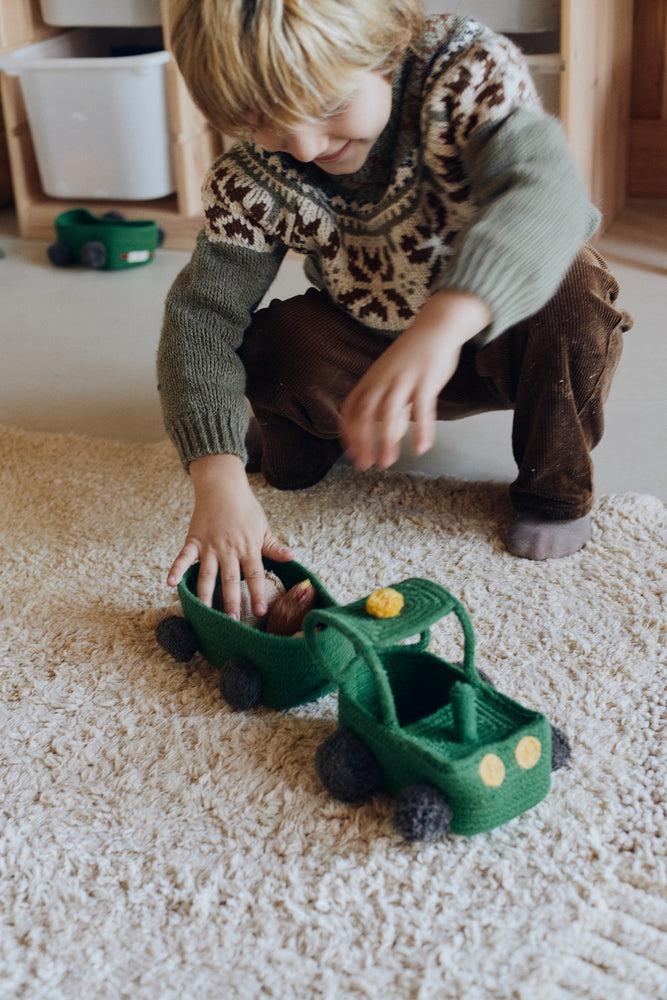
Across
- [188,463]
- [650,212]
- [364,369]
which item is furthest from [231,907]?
[650,212]

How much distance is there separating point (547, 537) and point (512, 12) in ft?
3.37

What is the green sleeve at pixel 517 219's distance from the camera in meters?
0.74

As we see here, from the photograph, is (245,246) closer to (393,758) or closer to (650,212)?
(393,758)

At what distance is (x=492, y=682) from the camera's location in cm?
87

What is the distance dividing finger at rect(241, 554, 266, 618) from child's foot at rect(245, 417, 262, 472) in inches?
13.4

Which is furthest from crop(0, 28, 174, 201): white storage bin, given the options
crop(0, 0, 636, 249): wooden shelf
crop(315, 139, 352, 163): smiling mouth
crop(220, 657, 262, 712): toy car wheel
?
crop(220, 657, 262, 712): toy car wheel

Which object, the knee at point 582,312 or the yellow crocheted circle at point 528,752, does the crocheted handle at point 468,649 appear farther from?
the knee at point 582,312

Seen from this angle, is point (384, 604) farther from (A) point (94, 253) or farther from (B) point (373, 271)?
(A) point (94, 253)

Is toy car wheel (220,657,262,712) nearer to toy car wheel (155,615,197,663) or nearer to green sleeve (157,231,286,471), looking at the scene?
toy car wheel (155,615,197,663)

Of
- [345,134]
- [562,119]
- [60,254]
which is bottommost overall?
[60,254]

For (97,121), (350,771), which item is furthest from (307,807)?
(97,121)

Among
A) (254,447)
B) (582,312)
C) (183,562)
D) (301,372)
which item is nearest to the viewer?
(183,562)

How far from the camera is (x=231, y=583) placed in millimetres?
897

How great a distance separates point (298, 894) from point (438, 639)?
285 millimetres
